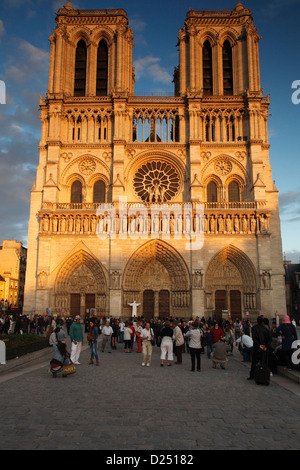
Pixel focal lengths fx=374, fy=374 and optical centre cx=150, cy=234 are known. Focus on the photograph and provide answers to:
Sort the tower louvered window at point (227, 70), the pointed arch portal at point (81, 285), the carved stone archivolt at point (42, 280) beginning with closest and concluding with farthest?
the carved stone archivolt at point (42, 280), the pointed arch portal at point (81, 285), the tower louvered window at point (227, 70)

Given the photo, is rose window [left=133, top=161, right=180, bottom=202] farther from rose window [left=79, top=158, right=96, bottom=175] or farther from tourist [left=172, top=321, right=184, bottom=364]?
tourist [left=172, top=321, right=184, bottom=364]

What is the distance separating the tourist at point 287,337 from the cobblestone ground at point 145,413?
118 cm

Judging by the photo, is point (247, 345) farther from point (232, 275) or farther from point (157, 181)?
point (157, 181)

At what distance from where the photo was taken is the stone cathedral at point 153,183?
91.4ft

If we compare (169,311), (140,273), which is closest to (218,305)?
(169,311)

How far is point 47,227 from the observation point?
92.9 feet

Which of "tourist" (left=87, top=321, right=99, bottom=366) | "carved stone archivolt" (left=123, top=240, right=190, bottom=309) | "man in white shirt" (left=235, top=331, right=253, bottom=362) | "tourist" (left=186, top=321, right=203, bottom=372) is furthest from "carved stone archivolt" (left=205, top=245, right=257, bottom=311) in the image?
"tourist" (left=186, top=321, right=203, bottom=372)

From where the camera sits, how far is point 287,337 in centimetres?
934

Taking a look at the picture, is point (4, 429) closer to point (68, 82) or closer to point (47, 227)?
point (47, 227)

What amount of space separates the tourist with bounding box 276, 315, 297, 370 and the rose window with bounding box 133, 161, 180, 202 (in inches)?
854

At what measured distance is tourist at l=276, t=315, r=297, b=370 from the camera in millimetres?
9227

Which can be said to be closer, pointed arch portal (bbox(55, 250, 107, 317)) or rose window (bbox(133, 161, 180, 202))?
pointed arch portal (bbox(55, 250, 107, 317))

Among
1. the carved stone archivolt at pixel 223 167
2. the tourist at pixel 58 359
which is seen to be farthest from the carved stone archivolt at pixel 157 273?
the tourist at pixel 58 359

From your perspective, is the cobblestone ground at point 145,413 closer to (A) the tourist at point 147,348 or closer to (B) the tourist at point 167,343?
(A) the tourist at point 147,348
